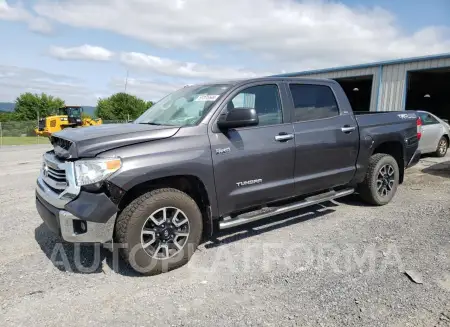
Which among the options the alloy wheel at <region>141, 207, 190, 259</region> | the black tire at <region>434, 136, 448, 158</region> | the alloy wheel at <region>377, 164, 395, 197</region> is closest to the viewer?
the alloy wheel at <region>141, 207, 190, 259</region>

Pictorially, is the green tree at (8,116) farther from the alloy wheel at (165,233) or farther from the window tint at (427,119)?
the alloy wheel at (165,233)

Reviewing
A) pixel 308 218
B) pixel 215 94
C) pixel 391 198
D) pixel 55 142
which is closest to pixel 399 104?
pixel 391 198

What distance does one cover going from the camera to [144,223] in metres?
3.38

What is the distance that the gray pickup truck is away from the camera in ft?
10.7

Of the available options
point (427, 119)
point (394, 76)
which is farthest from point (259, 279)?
point (394, 76)

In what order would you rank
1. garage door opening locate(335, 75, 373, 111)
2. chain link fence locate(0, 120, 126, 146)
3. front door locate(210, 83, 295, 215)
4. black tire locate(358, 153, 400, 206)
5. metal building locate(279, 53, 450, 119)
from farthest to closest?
chain link fence locate(0, 120, 126, 146) → garage door opening locate(335, 75, 373, 111) → metal building locate(279, 53, 450, 119) → black tire locate(358, 153, 400, 206) → front door locate(210, 83, 295, 215)

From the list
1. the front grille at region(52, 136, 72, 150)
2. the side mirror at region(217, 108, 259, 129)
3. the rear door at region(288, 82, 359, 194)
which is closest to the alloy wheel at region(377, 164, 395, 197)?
the rear door at region(288, 82, 359, 194)

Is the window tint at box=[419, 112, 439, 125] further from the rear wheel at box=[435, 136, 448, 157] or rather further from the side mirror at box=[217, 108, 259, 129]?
the side mirror at box=[217, 108, 259, 129]

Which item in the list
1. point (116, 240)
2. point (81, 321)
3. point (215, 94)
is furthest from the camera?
point (215, 94)

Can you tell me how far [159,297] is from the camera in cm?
313

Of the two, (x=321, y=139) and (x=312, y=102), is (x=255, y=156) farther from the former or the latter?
(x=312, y=102)

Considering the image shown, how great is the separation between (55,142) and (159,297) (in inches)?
79.3

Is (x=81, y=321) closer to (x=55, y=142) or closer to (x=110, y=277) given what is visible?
(x=110, y=277)

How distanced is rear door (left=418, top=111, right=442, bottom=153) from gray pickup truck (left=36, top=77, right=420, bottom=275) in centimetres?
618
